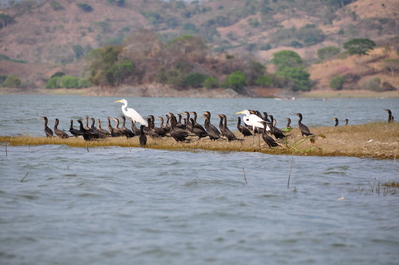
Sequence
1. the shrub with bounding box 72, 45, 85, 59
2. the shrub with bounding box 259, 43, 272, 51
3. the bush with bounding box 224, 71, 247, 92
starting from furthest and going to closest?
the shrub with bounding box 259, 43, 272, 51 < the shrub with bounding box 72, 45, 85, 59 < the bush with bounding box 224, 71, 247, 92

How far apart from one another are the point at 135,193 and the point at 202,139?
840 centimetres

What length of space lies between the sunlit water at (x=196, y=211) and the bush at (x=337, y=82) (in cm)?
9934

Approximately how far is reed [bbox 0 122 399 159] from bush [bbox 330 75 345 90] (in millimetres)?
93586

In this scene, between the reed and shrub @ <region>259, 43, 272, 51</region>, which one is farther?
shrub @ <region>259, 43, 272, 51</region>

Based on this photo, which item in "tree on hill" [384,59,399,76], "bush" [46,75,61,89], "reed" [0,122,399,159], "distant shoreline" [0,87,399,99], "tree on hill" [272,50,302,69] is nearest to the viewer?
"reed" [0,122,399,159]

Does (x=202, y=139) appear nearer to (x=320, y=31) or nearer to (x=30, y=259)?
(x=30, y=259)

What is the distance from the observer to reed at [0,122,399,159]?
1716 cm

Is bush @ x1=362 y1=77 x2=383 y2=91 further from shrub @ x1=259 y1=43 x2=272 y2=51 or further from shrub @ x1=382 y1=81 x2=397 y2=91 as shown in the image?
shrub @ x1=259 y1=43 x2=272 y2=51

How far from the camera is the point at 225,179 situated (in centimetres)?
1385

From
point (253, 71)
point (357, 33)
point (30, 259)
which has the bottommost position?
point (30, 259)

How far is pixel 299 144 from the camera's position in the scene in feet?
62.2

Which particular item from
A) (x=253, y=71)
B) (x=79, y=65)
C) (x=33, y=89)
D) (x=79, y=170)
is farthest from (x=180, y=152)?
(x=79, y=65)

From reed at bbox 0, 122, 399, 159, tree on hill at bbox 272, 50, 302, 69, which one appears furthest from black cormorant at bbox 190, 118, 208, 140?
tree on hill at bbox 272, 50, 302, 69

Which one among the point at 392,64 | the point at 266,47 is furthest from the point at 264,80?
the point at 266,47
